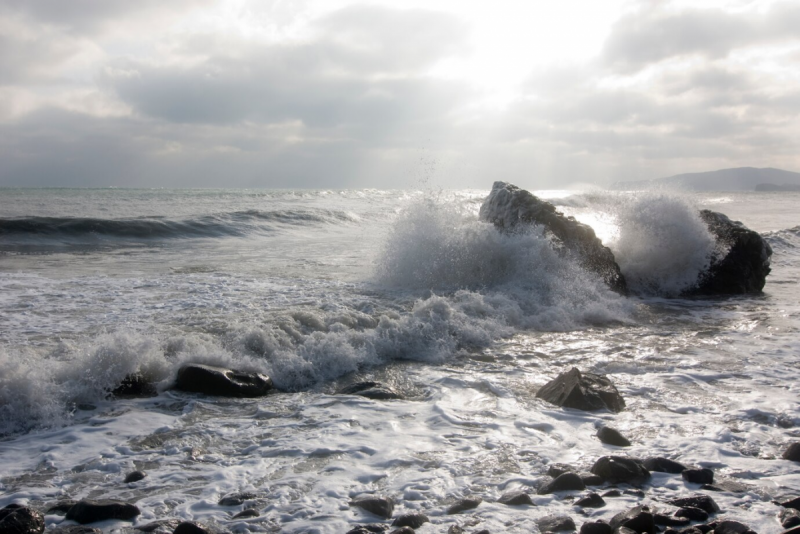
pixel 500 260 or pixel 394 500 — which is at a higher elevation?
pixel 500 260

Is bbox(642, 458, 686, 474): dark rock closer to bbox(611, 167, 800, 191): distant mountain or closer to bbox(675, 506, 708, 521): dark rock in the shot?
bbox(675, 506, 708, 521): dark rock

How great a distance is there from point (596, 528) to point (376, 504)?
3.67ft

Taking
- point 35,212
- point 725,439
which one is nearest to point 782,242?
point 725,439

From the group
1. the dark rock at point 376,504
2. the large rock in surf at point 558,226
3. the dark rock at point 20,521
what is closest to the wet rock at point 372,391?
the dark rock at point 376,504

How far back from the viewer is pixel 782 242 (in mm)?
17344

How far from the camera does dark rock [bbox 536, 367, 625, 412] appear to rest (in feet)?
15.2

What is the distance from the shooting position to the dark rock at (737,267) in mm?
10727

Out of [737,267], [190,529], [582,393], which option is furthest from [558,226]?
[190,529]

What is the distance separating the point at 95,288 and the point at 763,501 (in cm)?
878

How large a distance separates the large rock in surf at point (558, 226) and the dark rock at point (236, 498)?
809 cm

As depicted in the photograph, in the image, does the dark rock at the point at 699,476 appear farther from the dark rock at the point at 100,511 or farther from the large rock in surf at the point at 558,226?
the large rock in surf at the point at 558,226

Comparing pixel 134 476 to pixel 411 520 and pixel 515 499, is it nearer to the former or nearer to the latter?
pixel 411 520

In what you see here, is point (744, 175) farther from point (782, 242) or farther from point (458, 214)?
point (458, 214)

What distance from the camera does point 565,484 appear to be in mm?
3301
